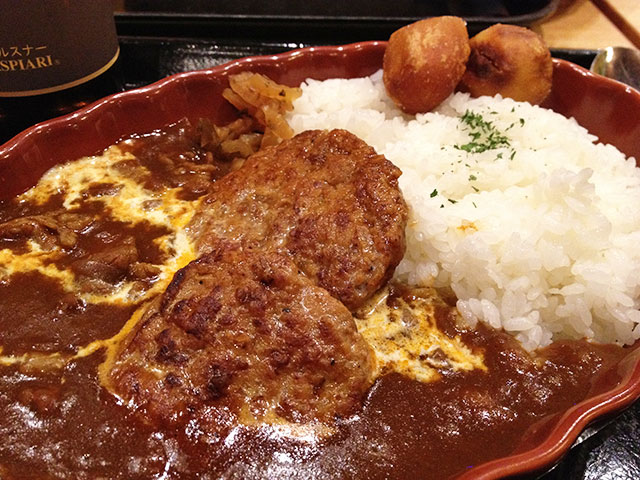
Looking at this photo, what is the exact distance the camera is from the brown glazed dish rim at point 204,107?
109 inches

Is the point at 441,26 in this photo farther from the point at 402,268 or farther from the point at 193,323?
the point at 193,323

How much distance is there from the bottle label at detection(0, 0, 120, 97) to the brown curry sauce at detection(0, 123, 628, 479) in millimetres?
1154

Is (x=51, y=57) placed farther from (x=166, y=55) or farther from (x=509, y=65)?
(x=509, y=65)

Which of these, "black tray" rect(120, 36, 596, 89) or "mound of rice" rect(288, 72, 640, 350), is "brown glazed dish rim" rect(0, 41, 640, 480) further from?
"black tray" rect(120, 36, 596, 89)

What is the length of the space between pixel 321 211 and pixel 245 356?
75 cm

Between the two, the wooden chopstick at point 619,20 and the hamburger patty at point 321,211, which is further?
the wooden chopstick at point 619,20

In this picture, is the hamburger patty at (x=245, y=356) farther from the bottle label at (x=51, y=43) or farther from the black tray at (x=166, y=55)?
the black tray at (x=166, y=55)

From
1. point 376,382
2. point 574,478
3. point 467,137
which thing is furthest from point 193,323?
point 467,137

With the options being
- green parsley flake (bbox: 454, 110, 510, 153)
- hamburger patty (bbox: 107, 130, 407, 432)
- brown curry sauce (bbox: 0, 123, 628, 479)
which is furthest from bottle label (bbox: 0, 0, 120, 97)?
green parsley flake (bbox: 454, 110, 510, 153)

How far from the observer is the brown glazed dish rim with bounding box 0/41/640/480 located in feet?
9.05

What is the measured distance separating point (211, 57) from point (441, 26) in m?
1.62

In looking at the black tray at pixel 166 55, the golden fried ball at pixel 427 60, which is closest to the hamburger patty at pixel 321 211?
Answer: the golden fried ball at pixel 427 60

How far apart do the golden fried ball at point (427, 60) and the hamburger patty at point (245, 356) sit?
1.58 metres

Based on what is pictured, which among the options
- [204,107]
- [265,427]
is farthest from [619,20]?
[265,427]
